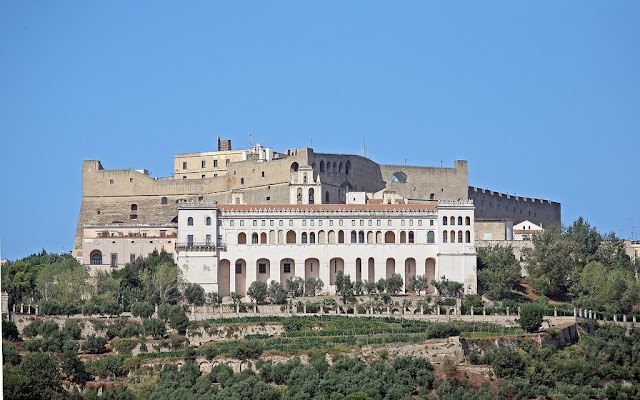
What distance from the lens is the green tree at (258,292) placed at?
6450 cm

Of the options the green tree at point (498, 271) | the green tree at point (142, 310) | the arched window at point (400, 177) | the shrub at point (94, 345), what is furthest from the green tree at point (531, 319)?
the arched window at point (400, 177)

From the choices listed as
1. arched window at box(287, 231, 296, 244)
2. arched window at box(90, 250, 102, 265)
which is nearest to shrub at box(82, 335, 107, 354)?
arched window at box(90, 250, 102, 265)

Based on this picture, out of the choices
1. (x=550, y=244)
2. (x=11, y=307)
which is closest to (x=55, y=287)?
(x=11, y=307)

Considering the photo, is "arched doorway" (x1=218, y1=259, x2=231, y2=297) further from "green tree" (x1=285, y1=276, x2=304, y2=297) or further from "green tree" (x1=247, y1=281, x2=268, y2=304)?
"green tree" (x1=285, y1=276, x2=304, y2=297)

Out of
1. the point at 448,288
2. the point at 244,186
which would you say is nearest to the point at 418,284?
the point at 448,288

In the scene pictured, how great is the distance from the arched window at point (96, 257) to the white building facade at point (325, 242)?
498 centimetres

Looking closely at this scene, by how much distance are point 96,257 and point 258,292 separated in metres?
12.1

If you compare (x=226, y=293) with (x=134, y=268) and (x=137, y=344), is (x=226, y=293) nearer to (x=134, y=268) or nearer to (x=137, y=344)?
(x=134, y=268)

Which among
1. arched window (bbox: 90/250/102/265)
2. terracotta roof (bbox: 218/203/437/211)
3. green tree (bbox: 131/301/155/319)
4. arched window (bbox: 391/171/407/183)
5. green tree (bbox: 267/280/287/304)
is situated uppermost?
arched window (bbox: 391/171/407/183)

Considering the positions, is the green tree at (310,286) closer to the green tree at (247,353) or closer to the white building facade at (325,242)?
the white building facade at (325,242)

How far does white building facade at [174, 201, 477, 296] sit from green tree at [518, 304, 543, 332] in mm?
11118

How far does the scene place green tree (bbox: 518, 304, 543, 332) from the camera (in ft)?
184

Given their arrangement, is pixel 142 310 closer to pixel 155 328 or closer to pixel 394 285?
pixel 155 328

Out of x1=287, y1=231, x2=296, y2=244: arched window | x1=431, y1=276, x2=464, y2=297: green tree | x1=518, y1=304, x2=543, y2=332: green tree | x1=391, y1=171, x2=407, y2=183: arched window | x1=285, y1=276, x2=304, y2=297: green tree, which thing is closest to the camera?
x1=518, y1=304, x2=543, y2=332: green tree
